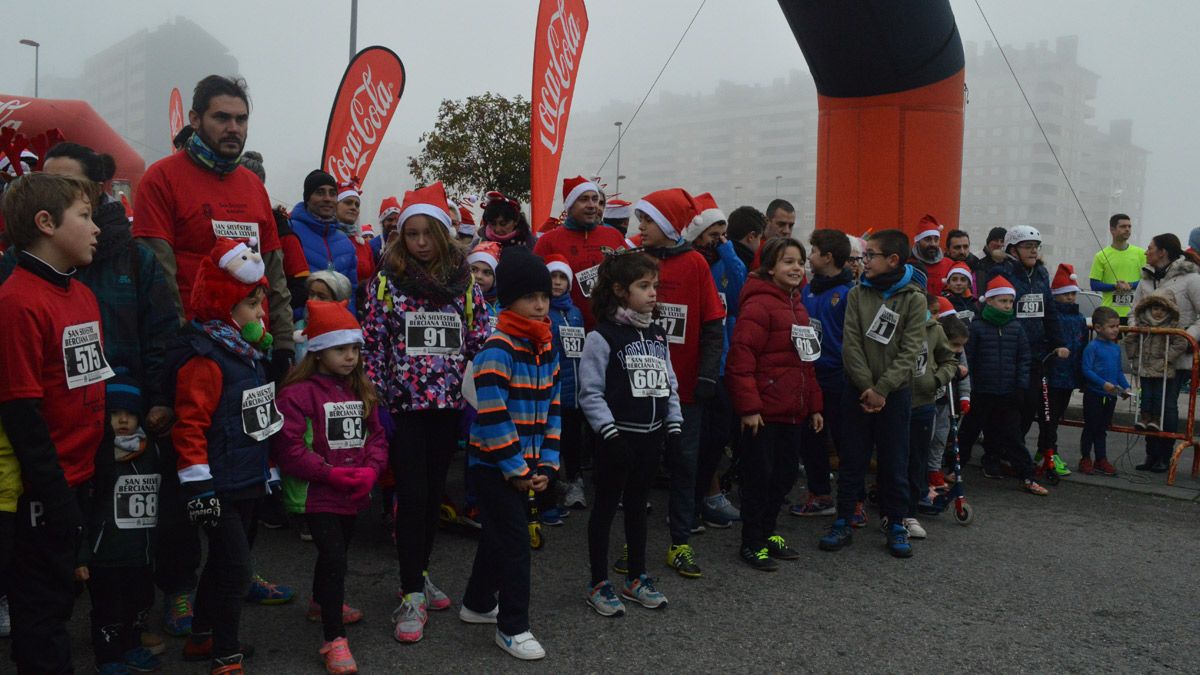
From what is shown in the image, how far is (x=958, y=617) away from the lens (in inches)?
161

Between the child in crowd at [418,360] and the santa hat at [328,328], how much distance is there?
299 mm

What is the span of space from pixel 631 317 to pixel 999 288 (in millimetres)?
4080

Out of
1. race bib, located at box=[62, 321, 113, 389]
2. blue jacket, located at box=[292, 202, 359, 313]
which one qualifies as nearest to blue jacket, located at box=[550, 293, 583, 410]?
blue jacket, located at box=[292, 202, 359, 313]

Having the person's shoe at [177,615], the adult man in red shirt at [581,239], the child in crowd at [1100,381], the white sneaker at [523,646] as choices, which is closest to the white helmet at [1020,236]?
the child in crowd at [1100,381]

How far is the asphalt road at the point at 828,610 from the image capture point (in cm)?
354

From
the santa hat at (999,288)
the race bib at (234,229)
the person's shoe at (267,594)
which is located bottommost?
the person's shoe at (267,594)

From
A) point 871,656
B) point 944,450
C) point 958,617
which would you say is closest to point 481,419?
point 871,656

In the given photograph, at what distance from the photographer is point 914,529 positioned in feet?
17.9

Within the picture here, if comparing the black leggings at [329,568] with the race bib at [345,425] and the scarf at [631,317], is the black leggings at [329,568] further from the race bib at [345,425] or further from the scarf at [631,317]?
the scarf at [631,317]

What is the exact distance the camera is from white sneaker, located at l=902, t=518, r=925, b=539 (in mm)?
5430

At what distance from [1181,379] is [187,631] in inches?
325

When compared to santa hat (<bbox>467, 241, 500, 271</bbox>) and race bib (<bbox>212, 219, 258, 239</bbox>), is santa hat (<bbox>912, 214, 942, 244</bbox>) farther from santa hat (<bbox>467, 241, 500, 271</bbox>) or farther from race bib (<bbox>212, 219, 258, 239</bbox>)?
race bib (<bbox>212, 219, 258, 239</bbox>)

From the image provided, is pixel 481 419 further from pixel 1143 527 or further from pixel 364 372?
pixel 1143 527

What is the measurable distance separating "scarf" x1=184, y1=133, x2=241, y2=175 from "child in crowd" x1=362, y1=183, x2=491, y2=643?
0.88 metres
